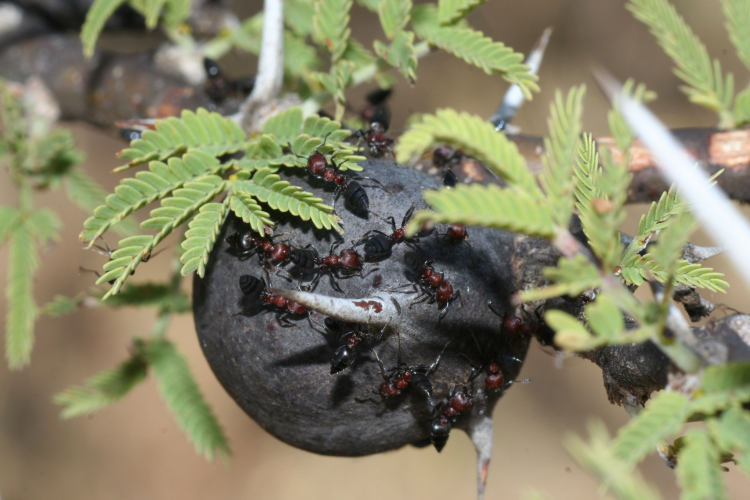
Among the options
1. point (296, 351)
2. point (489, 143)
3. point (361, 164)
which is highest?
point (489, 143)

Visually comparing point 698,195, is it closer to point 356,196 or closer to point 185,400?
point 356,196

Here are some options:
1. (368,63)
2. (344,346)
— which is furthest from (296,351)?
(368,63)

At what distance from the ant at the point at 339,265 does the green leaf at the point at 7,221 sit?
2.16m

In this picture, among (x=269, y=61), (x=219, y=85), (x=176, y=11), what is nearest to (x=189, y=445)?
(x=219, y=85)

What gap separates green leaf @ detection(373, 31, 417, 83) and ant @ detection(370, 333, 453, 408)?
1.05m

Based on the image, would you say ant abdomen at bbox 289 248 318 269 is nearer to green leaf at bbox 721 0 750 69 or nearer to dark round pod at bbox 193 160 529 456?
dark round pod at bbox 193 160 529 456

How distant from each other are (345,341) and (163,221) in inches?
27.5

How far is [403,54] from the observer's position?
88.8 inches

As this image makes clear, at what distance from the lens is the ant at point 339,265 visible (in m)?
1.78

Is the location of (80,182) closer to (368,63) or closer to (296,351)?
(368,63)

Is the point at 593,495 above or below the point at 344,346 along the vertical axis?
below

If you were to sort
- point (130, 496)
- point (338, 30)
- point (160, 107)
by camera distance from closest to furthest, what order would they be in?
1. point (338, 30)
2. point (160, 107)
3. point (130, 496)

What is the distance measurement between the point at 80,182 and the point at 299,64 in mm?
1433

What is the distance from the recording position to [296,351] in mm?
1852
